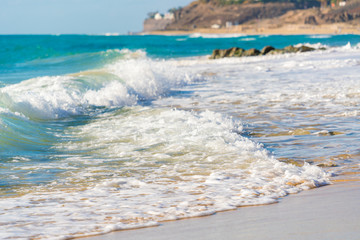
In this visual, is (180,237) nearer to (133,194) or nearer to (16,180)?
(133,194)

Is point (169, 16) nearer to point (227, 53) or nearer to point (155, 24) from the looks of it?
point (155, 24)

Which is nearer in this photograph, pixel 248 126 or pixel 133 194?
pixel 133 194

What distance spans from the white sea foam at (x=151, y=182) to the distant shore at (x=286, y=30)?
3753 inches

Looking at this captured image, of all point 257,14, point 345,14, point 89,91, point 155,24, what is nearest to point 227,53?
point 89,91

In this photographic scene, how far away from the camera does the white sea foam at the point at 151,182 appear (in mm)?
3266

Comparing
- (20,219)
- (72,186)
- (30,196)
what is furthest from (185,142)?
(20,219)

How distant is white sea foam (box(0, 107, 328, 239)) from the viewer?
327cm

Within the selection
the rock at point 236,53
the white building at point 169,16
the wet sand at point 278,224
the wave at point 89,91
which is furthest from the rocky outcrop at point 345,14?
the wet sand at point 278,224

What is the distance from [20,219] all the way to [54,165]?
1712 millimetres

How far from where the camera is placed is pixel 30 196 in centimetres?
388

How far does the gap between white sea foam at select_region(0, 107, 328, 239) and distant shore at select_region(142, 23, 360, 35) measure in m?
95.3

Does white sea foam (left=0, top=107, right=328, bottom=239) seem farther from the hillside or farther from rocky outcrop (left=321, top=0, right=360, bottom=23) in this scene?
rocky outcrop (left=321, top=0, right=360, bottom=23)

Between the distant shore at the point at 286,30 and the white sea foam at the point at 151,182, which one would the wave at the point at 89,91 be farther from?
the distant shore at the point at 286,30

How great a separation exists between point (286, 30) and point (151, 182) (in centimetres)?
11788
